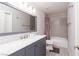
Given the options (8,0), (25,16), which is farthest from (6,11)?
(25,16)

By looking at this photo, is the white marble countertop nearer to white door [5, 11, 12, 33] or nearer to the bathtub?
white door [5, 11, 12, 33]

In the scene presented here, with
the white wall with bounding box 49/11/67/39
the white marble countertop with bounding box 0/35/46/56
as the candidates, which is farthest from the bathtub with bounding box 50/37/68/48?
the white marble countertop with bounding box 0/35/46/56

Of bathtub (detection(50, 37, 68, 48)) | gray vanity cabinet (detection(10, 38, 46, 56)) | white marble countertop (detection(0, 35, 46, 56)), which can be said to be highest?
white marble countertop (detection(0, 35, 46, 56))

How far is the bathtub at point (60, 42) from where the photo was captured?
4.31 m

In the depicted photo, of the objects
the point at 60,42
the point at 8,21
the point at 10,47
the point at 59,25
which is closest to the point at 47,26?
the point at 59,25

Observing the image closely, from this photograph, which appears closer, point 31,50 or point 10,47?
point 10,47

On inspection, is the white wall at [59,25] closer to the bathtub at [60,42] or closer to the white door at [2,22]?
the bathtub at [60,42]

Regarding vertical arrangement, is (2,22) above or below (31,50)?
above

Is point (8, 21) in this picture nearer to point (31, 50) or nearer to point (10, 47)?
point (31, 50)

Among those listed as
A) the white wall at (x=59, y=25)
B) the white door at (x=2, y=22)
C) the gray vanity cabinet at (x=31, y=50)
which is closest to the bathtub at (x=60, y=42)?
the white wall at (x=59, y=25)

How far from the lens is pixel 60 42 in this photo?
15.0ft

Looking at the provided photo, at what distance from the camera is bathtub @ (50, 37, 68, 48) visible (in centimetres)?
431

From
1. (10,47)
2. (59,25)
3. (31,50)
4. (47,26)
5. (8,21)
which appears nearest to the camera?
(10,47)

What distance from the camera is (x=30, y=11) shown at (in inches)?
127
